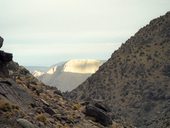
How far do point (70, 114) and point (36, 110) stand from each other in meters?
6.45

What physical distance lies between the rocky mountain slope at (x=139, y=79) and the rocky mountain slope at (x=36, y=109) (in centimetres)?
7505

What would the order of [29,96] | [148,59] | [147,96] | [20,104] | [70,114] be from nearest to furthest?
[20,104], [29,96], [70,114], [147,96], [148,59]

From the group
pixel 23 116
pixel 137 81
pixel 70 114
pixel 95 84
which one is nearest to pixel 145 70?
pixel 137 81

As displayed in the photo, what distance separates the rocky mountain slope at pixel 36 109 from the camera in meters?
27.3

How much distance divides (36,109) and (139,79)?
345 ft

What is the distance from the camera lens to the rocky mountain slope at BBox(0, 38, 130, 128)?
27.3m

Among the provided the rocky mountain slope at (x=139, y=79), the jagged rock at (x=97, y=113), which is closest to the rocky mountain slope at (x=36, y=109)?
the jagged rock at (x=97, y=113)

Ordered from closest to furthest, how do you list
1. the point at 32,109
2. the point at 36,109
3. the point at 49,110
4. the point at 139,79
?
the point at 32,109 → the point at 36,109 → the point at 49,110 → the point at 139,79

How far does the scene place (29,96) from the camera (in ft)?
113

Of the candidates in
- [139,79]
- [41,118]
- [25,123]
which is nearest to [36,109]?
[41,118]

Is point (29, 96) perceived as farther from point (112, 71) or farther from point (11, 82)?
point (112, 71)

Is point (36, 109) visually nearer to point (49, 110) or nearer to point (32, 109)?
point (32, 109)

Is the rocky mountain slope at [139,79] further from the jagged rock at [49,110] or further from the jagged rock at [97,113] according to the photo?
the jagged rock at [49,110]

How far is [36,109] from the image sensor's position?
32656mm
